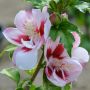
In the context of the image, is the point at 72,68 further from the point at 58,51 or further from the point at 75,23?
the point at 75,23

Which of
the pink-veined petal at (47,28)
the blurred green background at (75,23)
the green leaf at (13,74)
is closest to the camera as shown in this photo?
the pink-veined petal at (47,28)

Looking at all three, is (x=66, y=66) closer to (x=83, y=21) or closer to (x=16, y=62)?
(x=16, y=62)

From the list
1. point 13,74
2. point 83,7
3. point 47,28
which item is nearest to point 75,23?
point 13,74

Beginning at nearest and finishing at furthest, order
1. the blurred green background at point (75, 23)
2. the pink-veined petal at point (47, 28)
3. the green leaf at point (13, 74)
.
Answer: the pink-veined petal at point (47, 28) < the green leaf at point (13, 74) < the blurred green background at point (75, 23)

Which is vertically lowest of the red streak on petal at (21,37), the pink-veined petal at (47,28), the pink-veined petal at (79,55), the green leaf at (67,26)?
the pink-veined petal at (79,55)

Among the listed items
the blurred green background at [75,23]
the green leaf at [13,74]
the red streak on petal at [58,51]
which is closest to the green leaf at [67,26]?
the red streak on petal at [58,51]

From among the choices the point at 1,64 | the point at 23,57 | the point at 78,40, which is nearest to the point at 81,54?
the point at 78,40

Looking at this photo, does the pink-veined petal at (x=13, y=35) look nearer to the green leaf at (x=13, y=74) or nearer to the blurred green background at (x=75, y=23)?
the green leaf at (x=13, y=74)
